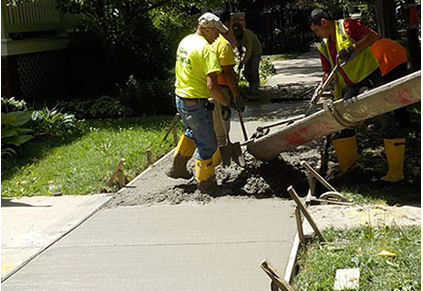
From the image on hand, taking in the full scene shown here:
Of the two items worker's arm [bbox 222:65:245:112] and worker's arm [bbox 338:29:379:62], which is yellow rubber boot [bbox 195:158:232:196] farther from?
worker's arm [bbox 338:29:379:62]

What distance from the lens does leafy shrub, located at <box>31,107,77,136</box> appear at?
37.0 feet

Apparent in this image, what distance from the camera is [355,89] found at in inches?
287

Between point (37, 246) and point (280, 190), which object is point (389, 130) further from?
point (37, 246)

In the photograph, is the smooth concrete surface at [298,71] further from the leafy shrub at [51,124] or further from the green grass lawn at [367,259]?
the green grass lawn at [367,259]

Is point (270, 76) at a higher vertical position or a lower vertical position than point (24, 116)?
lower

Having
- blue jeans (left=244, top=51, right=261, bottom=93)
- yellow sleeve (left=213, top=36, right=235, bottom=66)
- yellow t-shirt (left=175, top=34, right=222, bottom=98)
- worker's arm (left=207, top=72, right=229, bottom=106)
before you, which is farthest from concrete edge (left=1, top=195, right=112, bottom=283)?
blue jeans (left=244, top=51, right=261, bottom=93)

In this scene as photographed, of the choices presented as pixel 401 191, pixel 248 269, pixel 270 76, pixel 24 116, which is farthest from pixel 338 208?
pixel 270 76

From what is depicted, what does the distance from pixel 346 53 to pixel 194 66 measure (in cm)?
155

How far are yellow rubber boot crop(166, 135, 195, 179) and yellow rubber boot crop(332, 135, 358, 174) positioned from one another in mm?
1624

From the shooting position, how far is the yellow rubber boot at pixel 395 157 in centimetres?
706

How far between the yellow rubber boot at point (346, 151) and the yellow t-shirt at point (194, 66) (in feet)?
5.20

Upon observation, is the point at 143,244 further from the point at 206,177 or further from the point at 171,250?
the point at 206,177

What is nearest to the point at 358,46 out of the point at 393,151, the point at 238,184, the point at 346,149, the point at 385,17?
the point at 393,151

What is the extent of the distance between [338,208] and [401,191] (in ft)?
2.93
